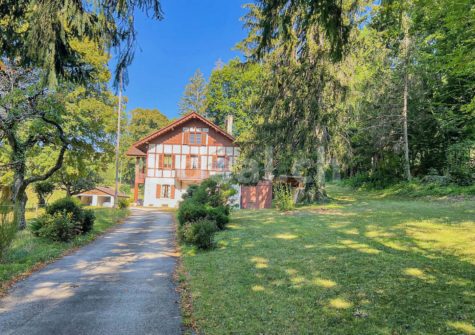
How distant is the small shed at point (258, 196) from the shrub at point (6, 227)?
1740 cm

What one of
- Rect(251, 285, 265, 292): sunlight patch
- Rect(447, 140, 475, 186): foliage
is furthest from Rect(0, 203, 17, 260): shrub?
Rect(447, 140, 475, 186): foliage

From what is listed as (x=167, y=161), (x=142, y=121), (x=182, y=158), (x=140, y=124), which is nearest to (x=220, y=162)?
(x=182, y=158)

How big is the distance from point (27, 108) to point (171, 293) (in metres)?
9.53

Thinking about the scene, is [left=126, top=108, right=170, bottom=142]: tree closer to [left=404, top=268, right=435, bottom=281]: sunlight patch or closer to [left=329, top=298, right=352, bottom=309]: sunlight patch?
[left=404, top=268, right=435, bottom=281]: sunlight patch

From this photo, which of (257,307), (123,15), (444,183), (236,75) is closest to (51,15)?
(123,15)

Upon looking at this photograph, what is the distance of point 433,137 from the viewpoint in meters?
25.4

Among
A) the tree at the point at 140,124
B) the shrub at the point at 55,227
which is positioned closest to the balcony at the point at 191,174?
the shrub at the point at 55,227

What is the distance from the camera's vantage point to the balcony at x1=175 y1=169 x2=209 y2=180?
3369cm

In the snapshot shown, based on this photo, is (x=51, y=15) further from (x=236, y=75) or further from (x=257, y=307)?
(x=236, y=75)

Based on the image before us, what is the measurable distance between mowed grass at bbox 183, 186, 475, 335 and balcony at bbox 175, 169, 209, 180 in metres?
23.1

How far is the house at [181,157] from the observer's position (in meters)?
34.1

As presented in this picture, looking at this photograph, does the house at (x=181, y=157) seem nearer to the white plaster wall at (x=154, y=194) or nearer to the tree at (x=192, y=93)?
the white plaster wall at (x=154, y=194)

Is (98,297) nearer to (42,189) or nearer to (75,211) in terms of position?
(75,211)

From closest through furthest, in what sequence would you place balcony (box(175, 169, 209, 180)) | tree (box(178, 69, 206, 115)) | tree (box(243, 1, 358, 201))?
tree (box(243, 1, 358, 201))
balcony (box(175, 169, 209, 180))
tree (box(178, 69, 206, 115))
